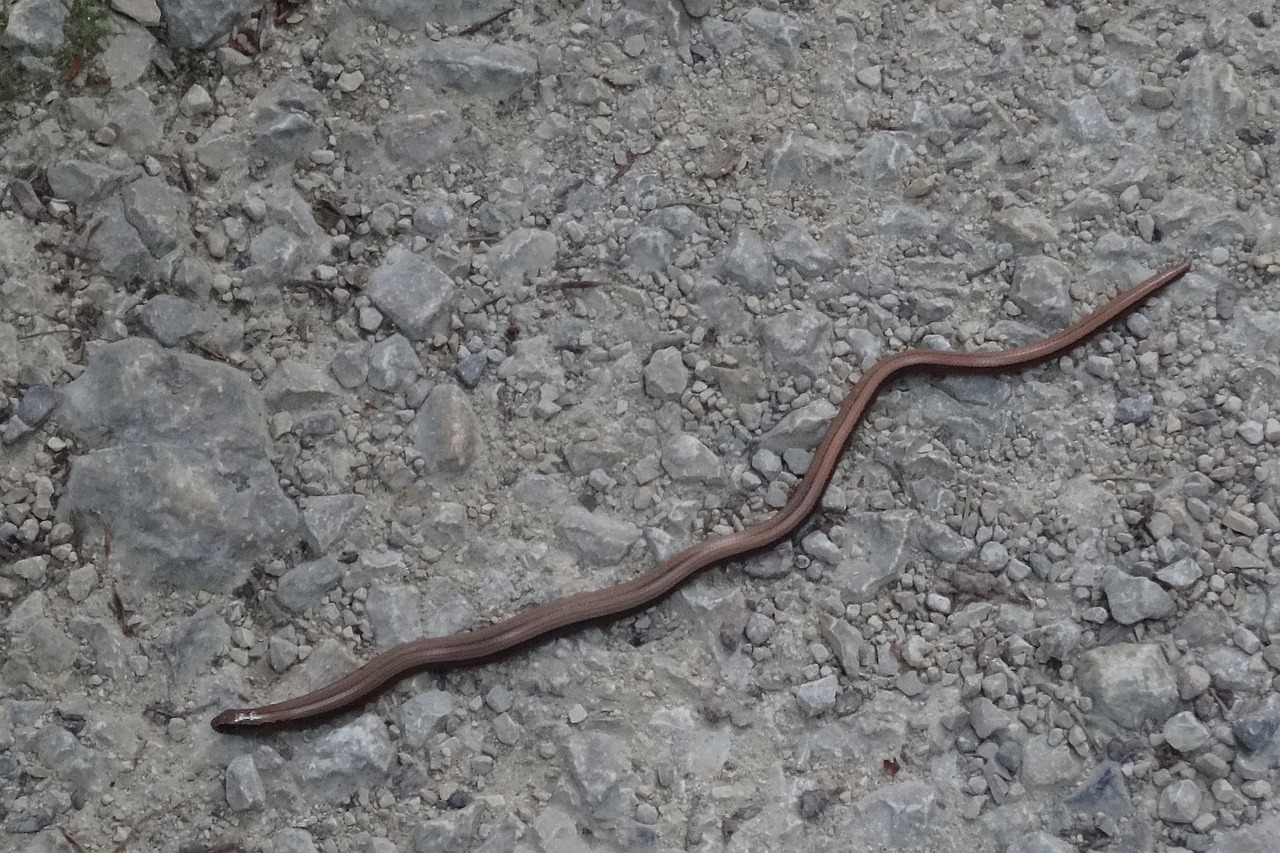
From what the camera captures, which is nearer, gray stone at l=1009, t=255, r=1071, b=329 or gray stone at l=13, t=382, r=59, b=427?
gray stone at l=13, t=382, r=59, b=427

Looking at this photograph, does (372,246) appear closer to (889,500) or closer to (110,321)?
(110,321)

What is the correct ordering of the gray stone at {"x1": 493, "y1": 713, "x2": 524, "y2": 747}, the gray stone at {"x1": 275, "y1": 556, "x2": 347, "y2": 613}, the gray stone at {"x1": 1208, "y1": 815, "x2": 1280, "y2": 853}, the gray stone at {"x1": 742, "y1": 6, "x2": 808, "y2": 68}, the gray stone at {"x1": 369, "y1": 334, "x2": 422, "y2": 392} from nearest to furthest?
the gray stone at {"x1": 1208, "y1": 815, "x2": 1280, "y2": 853} → the gray stone at {"x1": 493, "y1": 713, "x2": 524, "y2": 747} → the gray stone at {"x1": 275, "y1": 556, "x2": 347, "y2": 613} → the gray stone at {"x1": 369, "y1": 334, "x2": 422, "y2": 392} → the gray stone at {"x1": 742, "y1": 6, "x2": 808, "y2": 68}

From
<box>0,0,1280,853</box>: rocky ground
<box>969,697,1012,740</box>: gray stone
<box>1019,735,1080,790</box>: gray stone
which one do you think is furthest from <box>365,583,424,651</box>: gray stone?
<box>1019,735,1080,790</box>: gray stone

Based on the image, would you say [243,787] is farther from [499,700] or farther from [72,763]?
[499,700]

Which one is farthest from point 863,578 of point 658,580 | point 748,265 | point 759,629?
point 748,265

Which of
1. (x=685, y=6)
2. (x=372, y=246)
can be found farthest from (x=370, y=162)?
(x=685, y=6)

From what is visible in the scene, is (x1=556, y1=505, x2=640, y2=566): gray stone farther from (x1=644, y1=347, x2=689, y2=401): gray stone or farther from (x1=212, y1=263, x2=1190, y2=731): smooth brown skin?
(x1=644, y1=347, x2=689, y2=401): gray stone

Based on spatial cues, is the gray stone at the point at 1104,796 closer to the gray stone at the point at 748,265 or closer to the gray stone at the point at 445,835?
the gray stone at the point at 445,835
